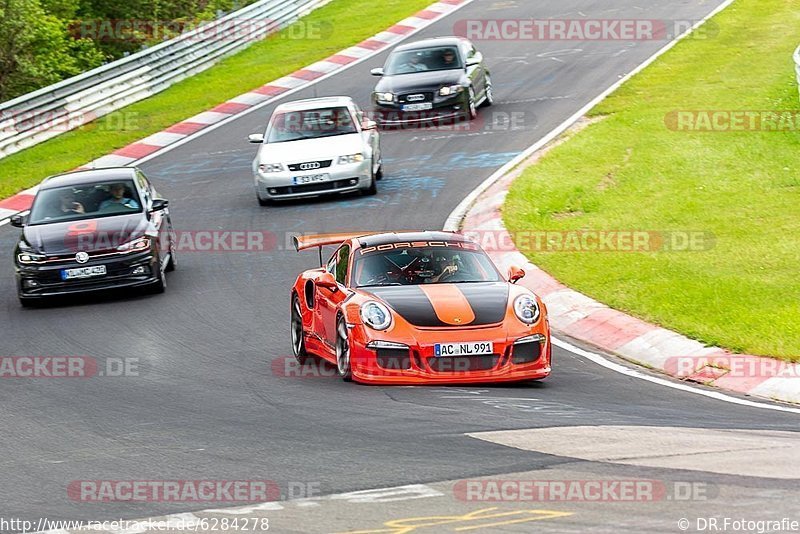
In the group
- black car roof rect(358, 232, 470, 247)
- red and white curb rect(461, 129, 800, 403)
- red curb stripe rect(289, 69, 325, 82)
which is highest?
red curb stripe rect(289, 69, 325, 82)

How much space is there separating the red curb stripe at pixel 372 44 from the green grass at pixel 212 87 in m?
0.32

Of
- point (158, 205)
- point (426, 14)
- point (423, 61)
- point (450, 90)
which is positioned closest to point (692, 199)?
point (158, 205)

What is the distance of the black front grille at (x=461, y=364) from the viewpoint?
1125 cm

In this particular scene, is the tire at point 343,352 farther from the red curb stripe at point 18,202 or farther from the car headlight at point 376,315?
the red curb stripe at point 18,202

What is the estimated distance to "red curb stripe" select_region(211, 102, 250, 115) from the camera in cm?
3017

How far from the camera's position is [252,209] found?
22.0 m

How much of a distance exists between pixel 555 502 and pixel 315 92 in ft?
79.1

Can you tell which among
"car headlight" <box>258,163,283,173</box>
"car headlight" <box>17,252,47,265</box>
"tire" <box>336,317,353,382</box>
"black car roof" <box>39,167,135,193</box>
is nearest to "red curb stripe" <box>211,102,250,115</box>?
"car headlight" <box>258,163,283,173</box>

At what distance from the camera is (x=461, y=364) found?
36.9 ft

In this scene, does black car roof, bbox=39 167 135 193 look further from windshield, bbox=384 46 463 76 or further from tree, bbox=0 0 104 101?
tree, bbox=0 0 104 101

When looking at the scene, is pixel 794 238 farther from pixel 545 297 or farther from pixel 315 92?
pixel 315 92

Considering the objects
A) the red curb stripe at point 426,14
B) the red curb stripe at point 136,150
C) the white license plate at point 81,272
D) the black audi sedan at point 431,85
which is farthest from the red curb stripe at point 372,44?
the white license plate at point 81,272

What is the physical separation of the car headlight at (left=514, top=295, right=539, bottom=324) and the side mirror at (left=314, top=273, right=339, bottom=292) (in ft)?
5.72

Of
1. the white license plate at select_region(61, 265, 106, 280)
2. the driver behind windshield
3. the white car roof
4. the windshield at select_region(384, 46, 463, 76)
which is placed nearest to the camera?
the white license plate at select_region(61, 265, 106, 280)
